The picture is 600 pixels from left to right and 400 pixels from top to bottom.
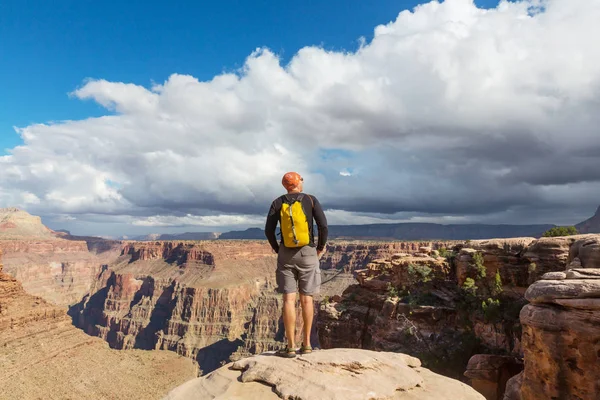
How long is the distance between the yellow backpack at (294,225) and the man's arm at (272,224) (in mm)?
236

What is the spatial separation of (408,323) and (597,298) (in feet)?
69.8

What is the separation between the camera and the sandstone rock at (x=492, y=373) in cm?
1961

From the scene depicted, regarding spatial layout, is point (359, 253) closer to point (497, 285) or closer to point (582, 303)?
point (497, 285)

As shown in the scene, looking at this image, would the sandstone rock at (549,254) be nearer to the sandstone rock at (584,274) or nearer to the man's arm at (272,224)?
the sandstone rock at (584,274)

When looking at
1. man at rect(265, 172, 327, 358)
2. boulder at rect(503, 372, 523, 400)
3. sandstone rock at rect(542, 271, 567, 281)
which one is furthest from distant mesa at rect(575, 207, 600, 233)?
man at rect(265, 172, 327, 358)

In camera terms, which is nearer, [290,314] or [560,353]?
[290,314]

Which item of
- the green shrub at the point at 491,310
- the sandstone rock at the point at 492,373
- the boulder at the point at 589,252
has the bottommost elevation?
the sandstone rock at the point at 492,373

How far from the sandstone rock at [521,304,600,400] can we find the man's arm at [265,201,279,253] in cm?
924

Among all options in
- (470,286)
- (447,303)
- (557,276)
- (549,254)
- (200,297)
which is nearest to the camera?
(557,276)

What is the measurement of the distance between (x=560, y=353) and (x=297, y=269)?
9.26 meters

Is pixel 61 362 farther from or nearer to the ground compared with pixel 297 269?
nearer to the ground

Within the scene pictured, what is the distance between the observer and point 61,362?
45.1m

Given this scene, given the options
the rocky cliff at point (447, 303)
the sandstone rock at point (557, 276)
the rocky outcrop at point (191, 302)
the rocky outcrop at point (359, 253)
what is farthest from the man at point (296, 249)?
the rocky outcrop at point (359, 253)

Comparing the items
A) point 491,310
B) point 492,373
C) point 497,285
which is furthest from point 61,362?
point 497,285
